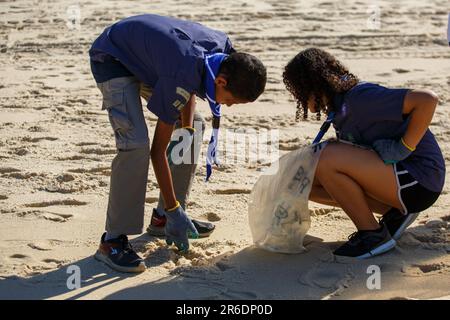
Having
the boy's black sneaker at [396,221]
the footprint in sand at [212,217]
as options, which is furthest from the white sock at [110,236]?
the boy's black sneaker at [396,221]

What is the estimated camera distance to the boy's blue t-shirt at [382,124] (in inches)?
129

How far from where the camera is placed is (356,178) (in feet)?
11.1

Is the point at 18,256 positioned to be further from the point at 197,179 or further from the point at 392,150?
the point at 392,150

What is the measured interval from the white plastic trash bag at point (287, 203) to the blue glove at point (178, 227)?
0.98ft

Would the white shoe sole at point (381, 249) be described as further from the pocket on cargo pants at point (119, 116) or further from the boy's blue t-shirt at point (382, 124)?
the pocket on cargo pants at point (119, 116)

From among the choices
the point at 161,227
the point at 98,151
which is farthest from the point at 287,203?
the point at 98,151

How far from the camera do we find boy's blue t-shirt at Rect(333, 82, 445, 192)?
10.7 ft

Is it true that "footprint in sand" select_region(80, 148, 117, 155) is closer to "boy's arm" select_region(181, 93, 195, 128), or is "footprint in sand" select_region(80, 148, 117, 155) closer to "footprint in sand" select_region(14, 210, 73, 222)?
"footprint in sand" select_region(14, 210, 73, 222)

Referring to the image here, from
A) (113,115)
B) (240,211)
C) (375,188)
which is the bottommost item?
(240,211)

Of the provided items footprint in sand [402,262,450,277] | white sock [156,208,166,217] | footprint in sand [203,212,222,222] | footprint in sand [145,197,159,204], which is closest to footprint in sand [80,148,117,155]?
footprint in sand [145,197,159,204]

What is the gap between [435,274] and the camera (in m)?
3.27
